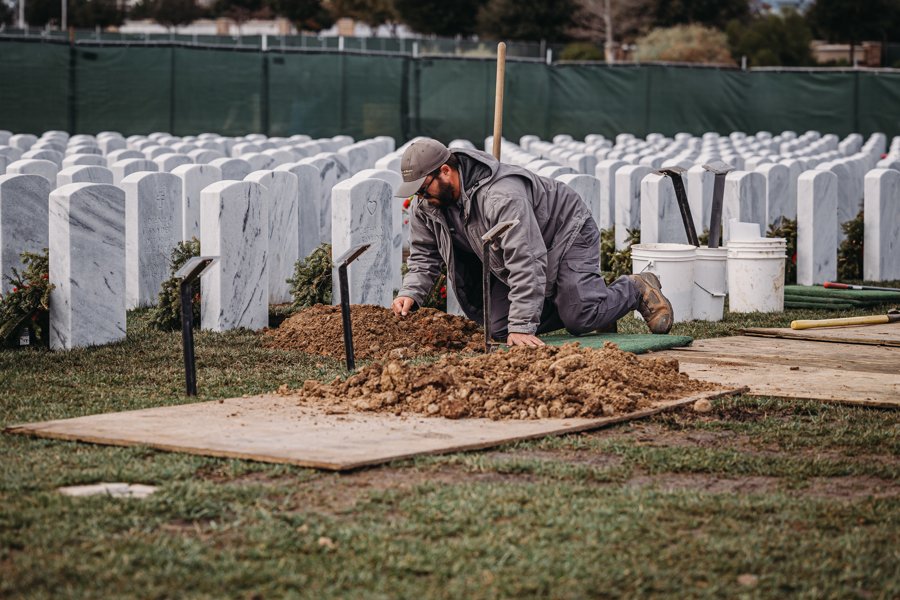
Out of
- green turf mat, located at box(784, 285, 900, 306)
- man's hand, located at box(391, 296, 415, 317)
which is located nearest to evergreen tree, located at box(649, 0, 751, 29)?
green turf mat, located at box(784, 285, 900, 306)

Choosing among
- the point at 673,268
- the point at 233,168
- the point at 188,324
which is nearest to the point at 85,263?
the point at 188,324

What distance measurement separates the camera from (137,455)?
15.7 ft

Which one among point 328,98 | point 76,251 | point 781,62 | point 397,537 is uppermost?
point 781,62

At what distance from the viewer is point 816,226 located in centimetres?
1074

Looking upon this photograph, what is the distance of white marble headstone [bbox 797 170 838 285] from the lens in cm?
1066

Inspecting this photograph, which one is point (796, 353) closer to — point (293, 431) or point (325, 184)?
point (293, 431)

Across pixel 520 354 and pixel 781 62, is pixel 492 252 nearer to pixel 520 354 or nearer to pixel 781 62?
pixel 520 354

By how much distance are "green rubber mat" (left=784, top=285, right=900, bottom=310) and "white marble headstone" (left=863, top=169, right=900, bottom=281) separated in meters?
1.38

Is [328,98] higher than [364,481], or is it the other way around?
[328,98]

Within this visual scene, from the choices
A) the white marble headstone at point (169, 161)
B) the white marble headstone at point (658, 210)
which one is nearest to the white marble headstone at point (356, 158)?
the white marble headstone at point (169, 161)

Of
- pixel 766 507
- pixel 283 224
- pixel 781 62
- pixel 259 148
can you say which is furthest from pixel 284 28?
pixel 766 507

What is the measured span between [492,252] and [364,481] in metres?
2.86

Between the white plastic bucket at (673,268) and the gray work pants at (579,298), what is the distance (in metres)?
1.20

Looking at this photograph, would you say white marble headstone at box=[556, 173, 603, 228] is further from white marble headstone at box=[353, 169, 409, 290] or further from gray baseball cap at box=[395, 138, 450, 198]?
gray baseball cap at box=[395, 138, 450, 198]
